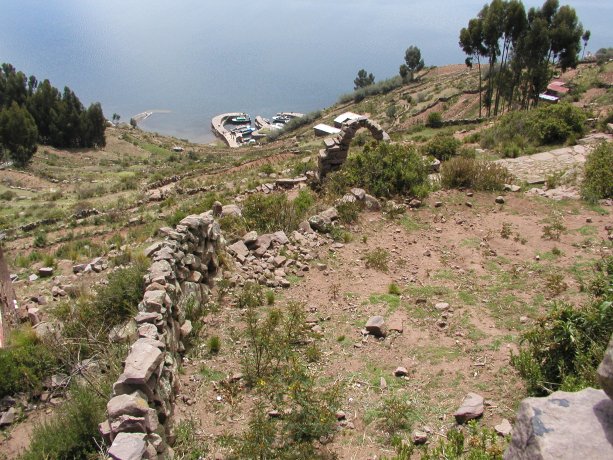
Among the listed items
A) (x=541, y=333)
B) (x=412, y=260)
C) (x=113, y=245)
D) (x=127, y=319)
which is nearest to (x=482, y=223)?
(x=412, y=260)

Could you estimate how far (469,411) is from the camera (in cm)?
554

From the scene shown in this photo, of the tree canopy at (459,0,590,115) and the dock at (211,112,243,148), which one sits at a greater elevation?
the tree canopy at (459,0,590,115)

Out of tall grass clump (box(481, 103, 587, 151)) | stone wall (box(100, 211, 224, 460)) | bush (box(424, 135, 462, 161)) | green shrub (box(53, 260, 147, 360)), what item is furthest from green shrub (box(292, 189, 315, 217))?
tall grass clump (box(481, 103, 587, 151))

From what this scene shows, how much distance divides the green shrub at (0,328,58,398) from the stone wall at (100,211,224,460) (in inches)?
71.7

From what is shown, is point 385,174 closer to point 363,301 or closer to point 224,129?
point 363,301

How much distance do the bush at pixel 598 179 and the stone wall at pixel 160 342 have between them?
30.0ft

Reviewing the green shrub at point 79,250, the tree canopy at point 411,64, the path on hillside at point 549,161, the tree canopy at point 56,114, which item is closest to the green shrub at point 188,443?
the green shrub at point 79,250

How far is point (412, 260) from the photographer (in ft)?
32.8

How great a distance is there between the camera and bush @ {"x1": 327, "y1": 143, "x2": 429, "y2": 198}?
515 inches

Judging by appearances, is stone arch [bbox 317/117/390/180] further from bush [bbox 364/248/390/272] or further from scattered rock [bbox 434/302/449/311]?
scattered rock [bbox 434/302/449/311]

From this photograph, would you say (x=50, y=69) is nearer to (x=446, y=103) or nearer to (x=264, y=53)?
(x=264, y=53)

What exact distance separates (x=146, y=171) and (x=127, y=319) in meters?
31.4

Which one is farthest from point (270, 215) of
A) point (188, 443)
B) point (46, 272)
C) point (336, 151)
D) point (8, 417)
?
point (188, 443)

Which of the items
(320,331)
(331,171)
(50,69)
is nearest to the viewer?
(320,331)
